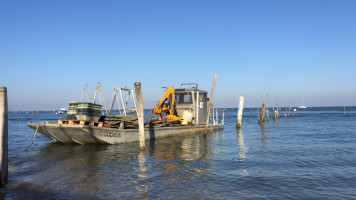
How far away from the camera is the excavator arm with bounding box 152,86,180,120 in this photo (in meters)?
18.1

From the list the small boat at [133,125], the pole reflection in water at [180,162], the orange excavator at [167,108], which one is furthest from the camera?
the orange excavator at [167,108]

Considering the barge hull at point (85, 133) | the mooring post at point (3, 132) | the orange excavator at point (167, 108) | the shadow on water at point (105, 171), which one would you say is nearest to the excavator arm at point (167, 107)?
the orange excavator at point (167, 108)

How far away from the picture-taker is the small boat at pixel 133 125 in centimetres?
1215

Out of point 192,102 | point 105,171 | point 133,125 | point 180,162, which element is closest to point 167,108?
point 192,102

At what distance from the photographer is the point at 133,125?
47.0 feet

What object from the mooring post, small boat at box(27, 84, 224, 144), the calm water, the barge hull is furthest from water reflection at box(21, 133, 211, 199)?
the mooring post

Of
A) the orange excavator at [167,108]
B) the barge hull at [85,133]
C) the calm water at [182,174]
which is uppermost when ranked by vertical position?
the orange excavator at [167,108]

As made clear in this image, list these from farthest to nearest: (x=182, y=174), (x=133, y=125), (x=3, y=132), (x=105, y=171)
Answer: (x=133, y=125) → (x=105, y=171) → (x=182, y=174) → (x=3, y=132)

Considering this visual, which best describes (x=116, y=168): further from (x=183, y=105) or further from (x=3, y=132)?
(x=183, y=105)

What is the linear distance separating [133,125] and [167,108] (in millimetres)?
4748

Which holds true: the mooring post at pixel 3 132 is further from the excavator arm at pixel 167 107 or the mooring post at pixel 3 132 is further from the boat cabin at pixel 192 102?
the boat cabin at pixel 192 102

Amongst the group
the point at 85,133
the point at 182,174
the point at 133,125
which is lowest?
the point at 182,174

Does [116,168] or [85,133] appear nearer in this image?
[116,168]

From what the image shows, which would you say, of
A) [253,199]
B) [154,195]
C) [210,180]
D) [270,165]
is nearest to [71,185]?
[154,195]
